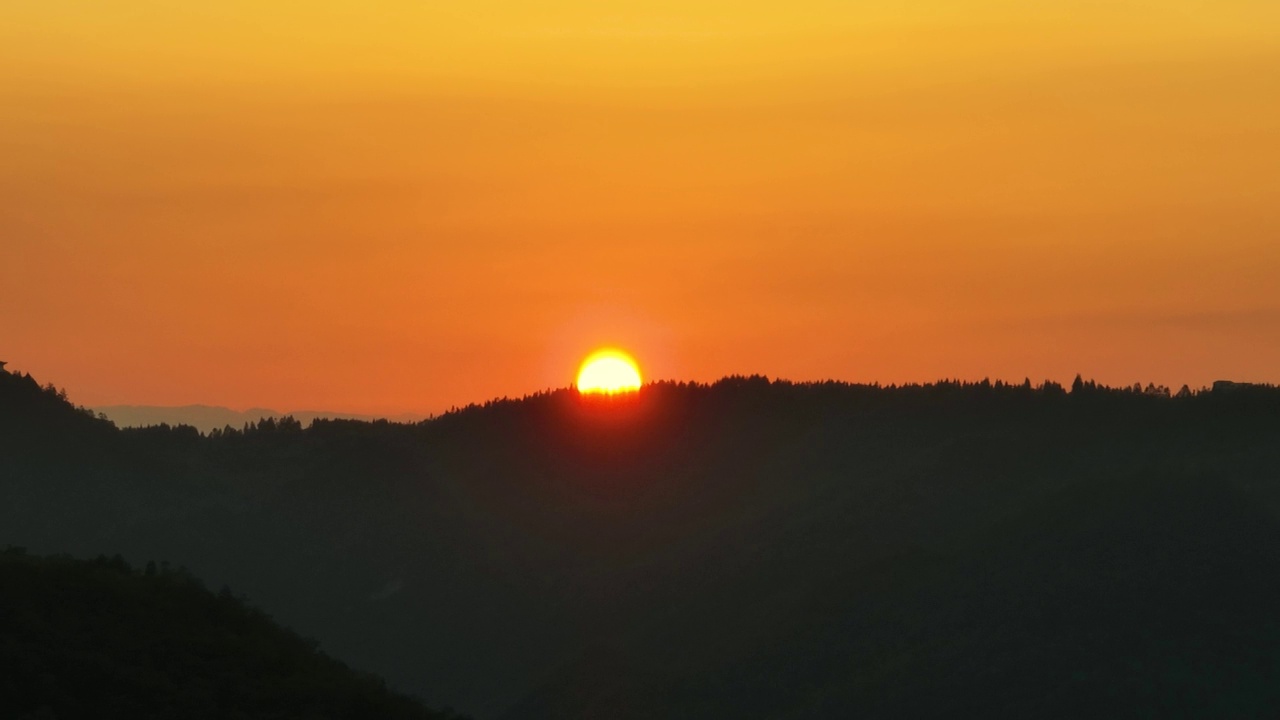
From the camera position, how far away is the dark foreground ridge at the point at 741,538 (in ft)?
240

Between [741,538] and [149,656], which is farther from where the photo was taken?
[741,538]

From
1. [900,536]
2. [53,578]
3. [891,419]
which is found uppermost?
[891,419]

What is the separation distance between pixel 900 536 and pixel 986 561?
851 cm

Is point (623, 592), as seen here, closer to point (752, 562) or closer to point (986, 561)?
point (752, 562)

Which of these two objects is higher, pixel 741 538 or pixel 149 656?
pixel 741 538

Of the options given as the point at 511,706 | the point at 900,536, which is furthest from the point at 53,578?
the point at 900,536

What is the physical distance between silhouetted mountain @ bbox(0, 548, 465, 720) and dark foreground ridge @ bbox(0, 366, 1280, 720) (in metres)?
33.0

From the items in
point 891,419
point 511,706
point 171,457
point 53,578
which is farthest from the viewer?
point 171,457

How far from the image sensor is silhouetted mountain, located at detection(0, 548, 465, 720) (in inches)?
1403

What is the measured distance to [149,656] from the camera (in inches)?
1473

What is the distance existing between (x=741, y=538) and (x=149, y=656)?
63.6 meters

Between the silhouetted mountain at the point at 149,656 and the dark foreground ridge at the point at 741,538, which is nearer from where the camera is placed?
the silhouetted mountain at the point at 149,656

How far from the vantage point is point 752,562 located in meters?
94.9

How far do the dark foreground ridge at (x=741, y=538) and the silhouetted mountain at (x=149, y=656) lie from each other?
32984 mm
